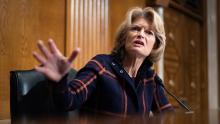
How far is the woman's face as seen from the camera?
61.7 inches

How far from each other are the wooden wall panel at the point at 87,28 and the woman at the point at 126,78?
69cm

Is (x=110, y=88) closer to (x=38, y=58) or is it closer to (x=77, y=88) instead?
(x=77, y=88)

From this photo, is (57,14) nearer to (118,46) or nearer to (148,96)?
(118,46)

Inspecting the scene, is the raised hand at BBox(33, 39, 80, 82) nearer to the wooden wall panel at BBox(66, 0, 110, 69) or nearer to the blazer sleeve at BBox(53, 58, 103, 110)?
the blazer sleeve at BBox(53, 58, 103, 110)

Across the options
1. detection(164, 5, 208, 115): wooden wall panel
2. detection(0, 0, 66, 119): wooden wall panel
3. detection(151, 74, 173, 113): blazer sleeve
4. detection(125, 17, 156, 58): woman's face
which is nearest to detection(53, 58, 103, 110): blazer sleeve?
detection(125, 17, 156, 58): woman's face

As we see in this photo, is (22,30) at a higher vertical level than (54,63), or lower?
higher

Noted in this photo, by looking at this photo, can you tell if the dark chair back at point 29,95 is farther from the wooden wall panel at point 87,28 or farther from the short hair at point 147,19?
the wooden wall panel at point 87,28

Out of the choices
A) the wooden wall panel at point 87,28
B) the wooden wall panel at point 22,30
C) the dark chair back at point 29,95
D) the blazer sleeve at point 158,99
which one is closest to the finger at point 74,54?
the dark chair back at point 29,95

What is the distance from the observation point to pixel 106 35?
8.34ft

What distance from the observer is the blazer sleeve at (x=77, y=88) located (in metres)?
1.03

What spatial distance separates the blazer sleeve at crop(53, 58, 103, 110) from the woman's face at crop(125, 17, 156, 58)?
0.22 metres

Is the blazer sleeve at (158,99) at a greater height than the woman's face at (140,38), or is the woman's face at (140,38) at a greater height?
the woman's face at (140,38)

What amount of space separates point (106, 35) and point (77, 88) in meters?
1.32

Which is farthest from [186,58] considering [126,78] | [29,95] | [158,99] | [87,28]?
[29,95]
